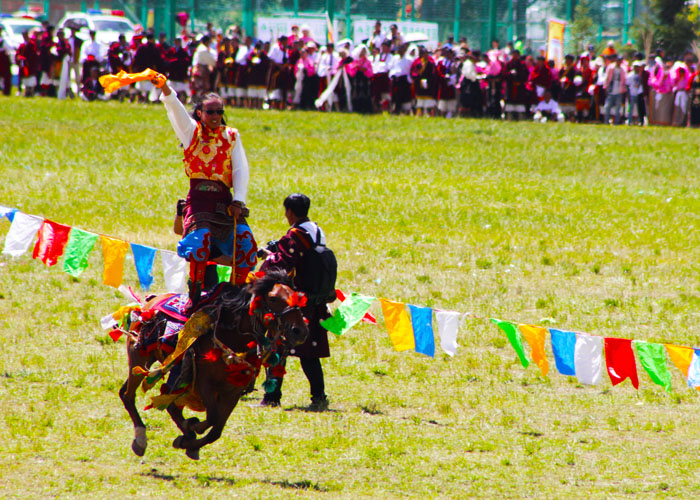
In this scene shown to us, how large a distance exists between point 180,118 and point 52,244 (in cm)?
279

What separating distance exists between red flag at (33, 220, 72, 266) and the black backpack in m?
2.93

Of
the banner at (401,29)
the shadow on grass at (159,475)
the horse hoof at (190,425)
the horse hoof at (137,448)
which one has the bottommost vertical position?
the shadow on grass at (159,475)

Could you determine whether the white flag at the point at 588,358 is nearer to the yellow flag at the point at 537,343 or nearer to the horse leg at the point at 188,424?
the yellow flag at the point at 537,343

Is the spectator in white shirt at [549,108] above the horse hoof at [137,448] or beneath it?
above

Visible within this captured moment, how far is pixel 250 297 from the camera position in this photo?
6676 mm

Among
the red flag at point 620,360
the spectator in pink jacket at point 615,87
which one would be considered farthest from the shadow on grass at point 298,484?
the spectator in pink jacket at point 615,87

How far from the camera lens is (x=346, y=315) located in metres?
8.47

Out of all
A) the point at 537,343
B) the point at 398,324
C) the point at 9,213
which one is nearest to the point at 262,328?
the point at 398,324

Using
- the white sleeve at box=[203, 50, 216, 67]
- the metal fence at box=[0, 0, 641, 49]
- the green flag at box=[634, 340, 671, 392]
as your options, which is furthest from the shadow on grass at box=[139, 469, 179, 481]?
the metal fence at box=[0, 0, 641, 49]

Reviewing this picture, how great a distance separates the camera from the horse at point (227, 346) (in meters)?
6.48

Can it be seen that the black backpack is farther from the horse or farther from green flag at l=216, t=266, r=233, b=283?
the horse

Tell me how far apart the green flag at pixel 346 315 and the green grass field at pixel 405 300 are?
0.72 m

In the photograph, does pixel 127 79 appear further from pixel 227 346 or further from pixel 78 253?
pixel 78 253

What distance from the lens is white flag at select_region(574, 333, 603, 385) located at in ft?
25.5
